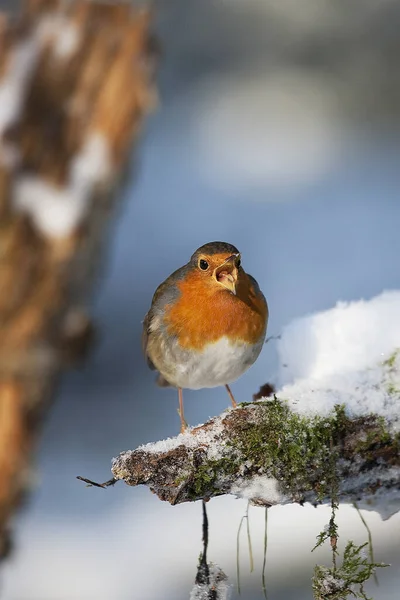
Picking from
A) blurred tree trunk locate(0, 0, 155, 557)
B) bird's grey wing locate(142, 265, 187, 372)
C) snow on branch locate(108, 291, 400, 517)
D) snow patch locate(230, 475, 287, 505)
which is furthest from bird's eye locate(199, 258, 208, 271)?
blurred tree trunk locate(0, 0, 155, 557)

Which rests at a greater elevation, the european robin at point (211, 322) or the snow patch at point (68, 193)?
the snow patch at point (68, 193)

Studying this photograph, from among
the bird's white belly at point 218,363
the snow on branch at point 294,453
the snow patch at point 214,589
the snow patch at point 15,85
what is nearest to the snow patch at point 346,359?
the snow on branch at point 294,453

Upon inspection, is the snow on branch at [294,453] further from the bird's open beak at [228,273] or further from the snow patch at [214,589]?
the bird's open beak at [228,273]

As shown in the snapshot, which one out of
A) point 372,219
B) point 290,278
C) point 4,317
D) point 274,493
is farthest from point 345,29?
point 274,493

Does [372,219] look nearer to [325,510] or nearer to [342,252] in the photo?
[342,252]

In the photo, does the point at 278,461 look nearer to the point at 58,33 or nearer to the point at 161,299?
the point at 161,299

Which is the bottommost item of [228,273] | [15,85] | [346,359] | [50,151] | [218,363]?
[346,359]

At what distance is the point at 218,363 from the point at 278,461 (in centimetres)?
79

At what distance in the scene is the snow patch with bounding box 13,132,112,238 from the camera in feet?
18.0

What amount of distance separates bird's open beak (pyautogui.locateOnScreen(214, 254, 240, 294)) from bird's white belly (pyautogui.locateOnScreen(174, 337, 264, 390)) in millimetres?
200

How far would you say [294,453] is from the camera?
184 centimetres

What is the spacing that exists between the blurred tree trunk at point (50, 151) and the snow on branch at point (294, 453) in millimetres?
3781

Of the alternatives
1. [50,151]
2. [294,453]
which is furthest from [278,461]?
[50,151]

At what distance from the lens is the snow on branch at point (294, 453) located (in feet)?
5.87
